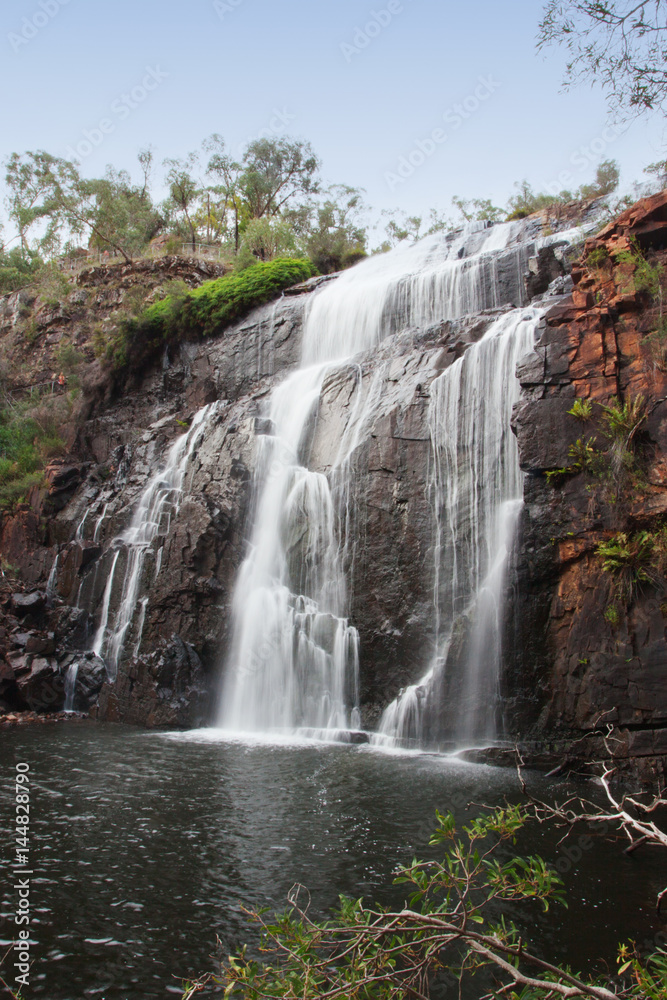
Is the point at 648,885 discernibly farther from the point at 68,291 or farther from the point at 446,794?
the point at 68,291

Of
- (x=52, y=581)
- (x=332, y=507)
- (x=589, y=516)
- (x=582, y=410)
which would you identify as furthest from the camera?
(x=52, y=581)

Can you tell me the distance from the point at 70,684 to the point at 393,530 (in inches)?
370

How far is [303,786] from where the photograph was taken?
9.50 metres

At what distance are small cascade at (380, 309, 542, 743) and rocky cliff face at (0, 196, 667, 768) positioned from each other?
362 millimetres

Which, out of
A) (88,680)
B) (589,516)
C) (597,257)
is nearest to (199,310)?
(88,680)

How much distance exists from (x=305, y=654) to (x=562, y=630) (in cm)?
571

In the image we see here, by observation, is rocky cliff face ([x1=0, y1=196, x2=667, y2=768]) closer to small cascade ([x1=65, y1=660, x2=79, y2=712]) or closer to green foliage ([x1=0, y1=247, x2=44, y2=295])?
small cascade ([x1=65, y1=660, x2=79, y2=712])

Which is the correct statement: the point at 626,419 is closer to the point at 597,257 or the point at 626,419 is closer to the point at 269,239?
the point at 597,257

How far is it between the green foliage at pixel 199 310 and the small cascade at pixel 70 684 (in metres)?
13.7

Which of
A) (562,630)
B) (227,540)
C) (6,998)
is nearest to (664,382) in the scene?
(562,630)

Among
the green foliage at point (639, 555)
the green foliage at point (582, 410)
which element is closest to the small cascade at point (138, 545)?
the green foliage at point (582, 410)

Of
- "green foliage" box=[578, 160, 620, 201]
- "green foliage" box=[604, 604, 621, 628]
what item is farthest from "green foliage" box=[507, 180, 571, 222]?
"green foliage" box=[604, 604, 621, 628]

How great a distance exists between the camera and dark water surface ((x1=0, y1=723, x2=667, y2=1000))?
5.22 metres

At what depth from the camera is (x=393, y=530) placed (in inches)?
573
